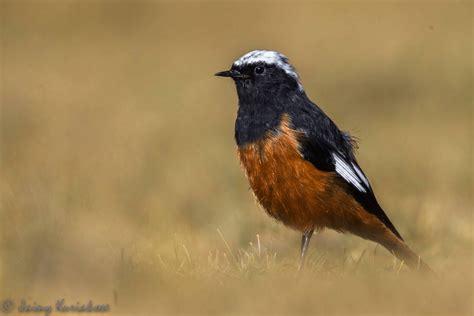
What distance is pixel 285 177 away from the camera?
8469mm

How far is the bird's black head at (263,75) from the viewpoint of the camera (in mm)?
9047

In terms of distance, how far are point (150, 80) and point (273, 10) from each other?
5.75 metres

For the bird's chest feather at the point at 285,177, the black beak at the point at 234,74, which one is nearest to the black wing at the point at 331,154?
the bird's chest feather at the point at 285,177

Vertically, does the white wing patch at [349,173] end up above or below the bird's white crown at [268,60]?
below

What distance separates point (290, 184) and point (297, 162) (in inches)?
8.2

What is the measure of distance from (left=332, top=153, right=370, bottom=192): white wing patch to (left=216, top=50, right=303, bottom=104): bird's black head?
32.4 inches

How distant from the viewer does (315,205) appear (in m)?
8.59

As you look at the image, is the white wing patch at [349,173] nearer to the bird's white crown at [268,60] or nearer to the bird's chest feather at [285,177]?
the bird's chest feather at [285,177]

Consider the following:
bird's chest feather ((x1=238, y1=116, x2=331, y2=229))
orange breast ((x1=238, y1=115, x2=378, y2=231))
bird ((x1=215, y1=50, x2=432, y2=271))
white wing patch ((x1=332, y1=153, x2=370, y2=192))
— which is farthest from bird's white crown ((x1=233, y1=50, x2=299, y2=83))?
white wing patch ((x1=332, y1=153, x2=370, y2=192))

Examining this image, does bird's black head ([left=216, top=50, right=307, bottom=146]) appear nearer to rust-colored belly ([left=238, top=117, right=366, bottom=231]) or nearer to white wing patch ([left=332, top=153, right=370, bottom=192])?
rust-colored belly ([left=238, top=117, right=366, bottom=231])

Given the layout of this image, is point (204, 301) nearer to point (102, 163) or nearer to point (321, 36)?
point (102, 163)

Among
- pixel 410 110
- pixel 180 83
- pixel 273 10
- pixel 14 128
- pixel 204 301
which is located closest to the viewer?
pixel 204 301

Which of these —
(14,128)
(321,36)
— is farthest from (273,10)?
(14,128)

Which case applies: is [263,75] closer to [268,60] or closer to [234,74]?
[268,60]
